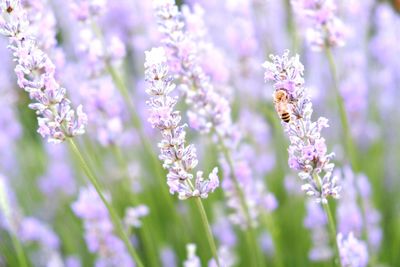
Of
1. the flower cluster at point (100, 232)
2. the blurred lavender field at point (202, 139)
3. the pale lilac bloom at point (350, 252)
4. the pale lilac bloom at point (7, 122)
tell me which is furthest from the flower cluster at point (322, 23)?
the pale lilac bloom at point (7, 122)

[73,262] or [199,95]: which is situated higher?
[199,95]

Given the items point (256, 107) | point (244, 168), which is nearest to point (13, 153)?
point (256, 107)

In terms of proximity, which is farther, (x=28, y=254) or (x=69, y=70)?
(x=28, y=254)

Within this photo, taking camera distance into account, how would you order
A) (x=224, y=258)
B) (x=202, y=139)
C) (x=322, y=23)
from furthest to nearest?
(x=202, y=139) < (x=224, y=258) < (x=322, y=23)

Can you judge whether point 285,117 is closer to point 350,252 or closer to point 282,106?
point 282,106

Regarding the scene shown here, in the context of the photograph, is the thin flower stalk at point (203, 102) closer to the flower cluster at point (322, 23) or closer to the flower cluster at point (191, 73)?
the flower cluster at point (191, 73)

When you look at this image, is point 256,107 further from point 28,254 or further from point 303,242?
point 28,254

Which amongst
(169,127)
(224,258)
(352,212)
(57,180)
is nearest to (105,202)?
(169,127)

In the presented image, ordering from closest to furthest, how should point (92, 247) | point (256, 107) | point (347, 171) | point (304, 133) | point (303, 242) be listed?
point (304, 133) < point (92, 247) < point (347, 171) < point (303, 242) < point (256, 107)
